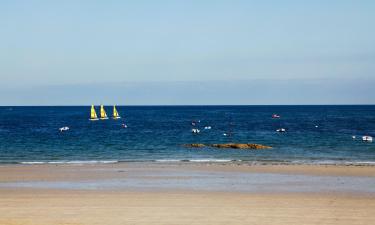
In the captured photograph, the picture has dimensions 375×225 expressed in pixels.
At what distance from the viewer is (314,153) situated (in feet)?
169

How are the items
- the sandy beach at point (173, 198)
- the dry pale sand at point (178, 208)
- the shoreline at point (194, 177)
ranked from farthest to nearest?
the shoreline at point (194, 177) < the sandy beach at point (173, 198) < the dry pale sand at point (178, 208)

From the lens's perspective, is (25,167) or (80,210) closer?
(80,210)

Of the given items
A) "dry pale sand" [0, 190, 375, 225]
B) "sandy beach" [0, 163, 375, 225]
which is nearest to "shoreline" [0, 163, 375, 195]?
"sandy beach" [0, 163, 375, 225]

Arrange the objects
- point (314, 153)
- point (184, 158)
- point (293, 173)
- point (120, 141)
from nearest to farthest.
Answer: point (293, 173) → point (184, 158) → point (314, 153) → point (120, 141)

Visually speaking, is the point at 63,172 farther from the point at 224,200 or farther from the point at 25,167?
the point at 224,200

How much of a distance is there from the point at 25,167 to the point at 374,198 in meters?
22.8

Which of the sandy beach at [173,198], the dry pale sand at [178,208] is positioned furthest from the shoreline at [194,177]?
the dry pale sand at [178,208]

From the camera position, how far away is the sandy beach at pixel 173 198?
19203 mm

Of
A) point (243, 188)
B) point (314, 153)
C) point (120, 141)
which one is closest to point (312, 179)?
point (243, 188)

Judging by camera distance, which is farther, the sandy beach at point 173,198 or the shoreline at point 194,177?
the shoreline at point 194,177

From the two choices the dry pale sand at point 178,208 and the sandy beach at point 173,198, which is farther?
the sandy beach at point 173,198

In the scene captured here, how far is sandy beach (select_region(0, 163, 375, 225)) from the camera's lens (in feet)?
63.0

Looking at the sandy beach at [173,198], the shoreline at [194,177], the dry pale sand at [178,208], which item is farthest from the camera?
the shoreline at [194,177]

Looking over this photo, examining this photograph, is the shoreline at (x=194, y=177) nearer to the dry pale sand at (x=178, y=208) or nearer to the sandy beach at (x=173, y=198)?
the sandy beach at (x=173, y=198)
